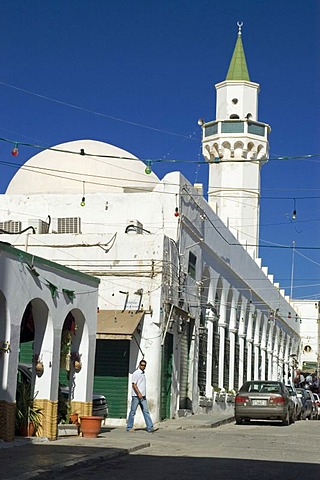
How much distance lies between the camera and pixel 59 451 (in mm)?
13281

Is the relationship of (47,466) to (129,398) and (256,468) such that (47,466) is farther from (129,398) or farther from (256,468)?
(129,398)

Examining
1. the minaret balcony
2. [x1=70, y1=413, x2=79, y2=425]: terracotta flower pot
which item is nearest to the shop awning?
[x1=70, y1=413, x2=79, y2=425]: terracotta flower pot

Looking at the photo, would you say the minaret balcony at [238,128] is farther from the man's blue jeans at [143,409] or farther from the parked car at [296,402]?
the man's blue jeans at [143,409]

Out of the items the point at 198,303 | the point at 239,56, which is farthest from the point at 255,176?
the point at 198,303

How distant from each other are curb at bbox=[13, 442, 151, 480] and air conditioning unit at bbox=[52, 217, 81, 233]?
10.5m

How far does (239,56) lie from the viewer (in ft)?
167

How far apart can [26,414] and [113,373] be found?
725cm

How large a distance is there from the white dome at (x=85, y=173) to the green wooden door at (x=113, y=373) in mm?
7830

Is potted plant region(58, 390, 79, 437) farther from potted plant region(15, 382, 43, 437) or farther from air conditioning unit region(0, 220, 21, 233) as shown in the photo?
air conditioning unit region(0, 220, 21, 233)

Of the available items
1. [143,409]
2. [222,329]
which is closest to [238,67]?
[222,329]

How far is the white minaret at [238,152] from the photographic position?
156 ft

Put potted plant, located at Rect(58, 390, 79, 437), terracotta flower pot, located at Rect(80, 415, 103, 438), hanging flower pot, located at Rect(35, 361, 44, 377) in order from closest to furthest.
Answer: hanging flower pot, located at Rect(35, 361, 44, 377) < terracotta flower pot, located at Rect(80, 415, 103, 438) < potted plant, located at Rect(58, 390, 79, 437)

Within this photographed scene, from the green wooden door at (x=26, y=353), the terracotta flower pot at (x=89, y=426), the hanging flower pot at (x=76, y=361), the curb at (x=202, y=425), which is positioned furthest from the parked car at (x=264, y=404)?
the terracotta flower pot at (x=89, y=426)

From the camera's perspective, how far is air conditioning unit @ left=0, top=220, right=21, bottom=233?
992 inches
